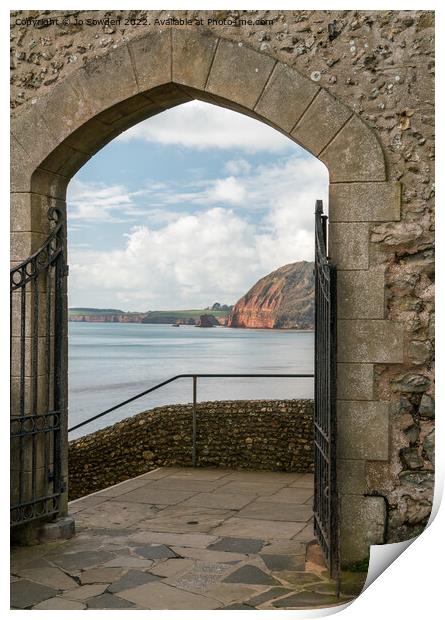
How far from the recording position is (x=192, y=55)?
429 centimetres

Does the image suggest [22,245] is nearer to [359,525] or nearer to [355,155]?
[355,155]

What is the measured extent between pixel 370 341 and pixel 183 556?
168 centimetres

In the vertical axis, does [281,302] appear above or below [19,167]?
below

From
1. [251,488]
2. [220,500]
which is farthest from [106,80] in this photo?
[251,488]

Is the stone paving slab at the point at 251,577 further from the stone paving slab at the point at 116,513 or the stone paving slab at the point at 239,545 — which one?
the stone paving slab at the point at 116,513

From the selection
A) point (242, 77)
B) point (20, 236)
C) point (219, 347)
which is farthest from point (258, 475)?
point (219, 347)

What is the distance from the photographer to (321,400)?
4238 mm

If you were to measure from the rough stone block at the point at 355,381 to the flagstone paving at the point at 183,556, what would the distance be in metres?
0.95

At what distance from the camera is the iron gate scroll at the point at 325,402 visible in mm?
3814

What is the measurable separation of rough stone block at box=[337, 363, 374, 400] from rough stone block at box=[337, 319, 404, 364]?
0.12 feet

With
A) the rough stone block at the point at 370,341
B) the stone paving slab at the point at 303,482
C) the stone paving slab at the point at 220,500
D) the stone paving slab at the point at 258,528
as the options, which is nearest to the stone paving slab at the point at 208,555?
the stone paving slab at the point at 258,528

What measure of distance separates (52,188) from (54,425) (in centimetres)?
152

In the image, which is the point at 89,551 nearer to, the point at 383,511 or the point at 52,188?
the point at 383,511

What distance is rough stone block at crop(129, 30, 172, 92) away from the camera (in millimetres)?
4340
